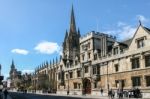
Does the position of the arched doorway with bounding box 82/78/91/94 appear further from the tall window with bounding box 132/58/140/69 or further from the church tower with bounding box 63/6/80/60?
the church tower with bounding box 63/6/80/60

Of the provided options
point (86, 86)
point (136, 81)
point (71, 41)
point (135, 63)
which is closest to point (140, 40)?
point (135, 63)

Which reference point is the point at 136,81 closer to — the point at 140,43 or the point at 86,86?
the point at 140,43

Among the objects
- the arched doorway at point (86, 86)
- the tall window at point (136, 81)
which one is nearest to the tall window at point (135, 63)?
the tall window at point (136, 81)

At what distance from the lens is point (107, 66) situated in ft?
196

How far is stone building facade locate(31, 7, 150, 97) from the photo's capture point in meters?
49.9

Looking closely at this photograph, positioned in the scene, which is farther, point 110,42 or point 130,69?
point 110,42

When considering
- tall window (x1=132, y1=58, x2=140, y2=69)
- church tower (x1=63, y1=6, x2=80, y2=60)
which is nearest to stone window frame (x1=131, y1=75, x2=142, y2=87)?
tall window (x1=132, y1=58, x2=140, y2=69)

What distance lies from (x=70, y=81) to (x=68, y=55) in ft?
146

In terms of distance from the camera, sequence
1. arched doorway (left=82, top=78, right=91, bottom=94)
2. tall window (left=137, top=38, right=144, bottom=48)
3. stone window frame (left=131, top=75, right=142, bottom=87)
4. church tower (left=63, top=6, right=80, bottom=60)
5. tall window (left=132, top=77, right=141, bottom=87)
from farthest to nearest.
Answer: church tower (left=63, top=6, right=80, bottom=60) → arched doorway (left=82, top=78, right=91, bottom=94) → tall window (left=137, top=38, right=144, bottom=48) → tall window (left=132, top=77, right=141, bottom=87) → stone window frame (left=131, top=75, right=142, bottom=87)

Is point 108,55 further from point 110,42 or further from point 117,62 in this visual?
point 110,42

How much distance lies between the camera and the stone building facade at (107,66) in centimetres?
4988

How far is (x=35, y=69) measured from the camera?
16262cm

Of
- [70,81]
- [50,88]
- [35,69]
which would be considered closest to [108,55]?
[70,81]

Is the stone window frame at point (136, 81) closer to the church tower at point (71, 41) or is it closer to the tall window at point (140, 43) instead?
the tall window at point (140, 43)
